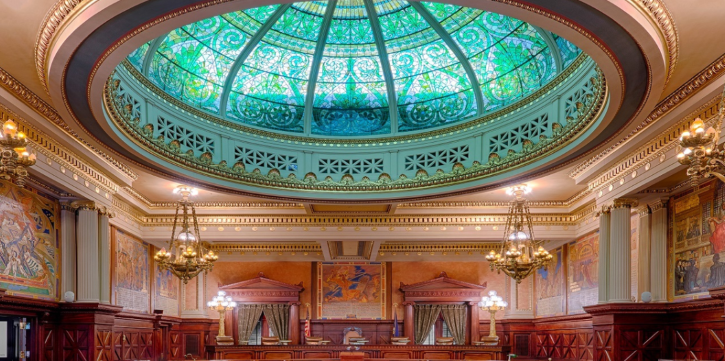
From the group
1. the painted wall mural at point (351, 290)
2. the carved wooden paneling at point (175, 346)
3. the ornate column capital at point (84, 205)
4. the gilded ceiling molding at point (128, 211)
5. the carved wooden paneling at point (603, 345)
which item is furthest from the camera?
the painted wall mural at point (351, 290)

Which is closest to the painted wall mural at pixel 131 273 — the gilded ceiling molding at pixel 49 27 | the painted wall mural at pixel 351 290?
the painted wall mural at pixel 351 290

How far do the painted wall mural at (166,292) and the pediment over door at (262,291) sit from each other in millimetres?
1803

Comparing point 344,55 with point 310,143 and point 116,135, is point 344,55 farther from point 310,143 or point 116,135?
point 116,135

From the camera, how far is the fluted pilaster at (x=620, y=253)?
13.6m

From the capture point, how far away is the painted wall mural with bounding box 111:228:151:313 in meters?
17.5

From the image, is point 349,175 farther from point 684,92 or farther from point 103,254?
point 684,92

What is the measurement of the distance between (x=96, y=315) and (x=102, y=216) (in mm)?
2410

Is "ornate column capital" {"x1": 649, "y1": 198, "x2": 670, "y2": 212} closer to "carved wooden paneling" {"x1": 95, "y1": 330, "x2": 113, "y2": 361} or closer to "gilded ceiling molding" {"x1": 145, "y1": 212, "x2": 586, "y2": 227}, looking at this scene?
"gilded ceiling molding" {"x1": 145, "y1": 212, "x2": 586, "y2": 227}

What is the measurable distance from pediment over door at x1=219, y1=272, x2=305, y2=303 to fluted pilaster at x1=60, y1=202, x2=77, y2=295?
33.1ft

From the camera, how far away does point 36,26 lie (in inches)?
340

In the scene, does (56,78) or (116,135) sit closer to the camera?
(56,78)

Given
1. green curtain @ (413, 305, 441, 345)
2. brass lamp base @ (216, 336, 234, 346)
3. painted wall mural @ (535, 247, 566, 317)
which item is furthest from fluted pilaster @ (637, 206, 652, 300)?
brass lamp base @ (216, 336, 234, 346)

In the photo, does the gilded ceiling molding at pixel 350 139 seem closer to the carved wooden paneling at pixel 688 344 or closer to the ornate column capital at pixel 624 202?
the ornate column capital at pixel 624 202

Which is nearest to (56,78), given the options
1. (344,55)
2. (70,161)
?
(70,161)
